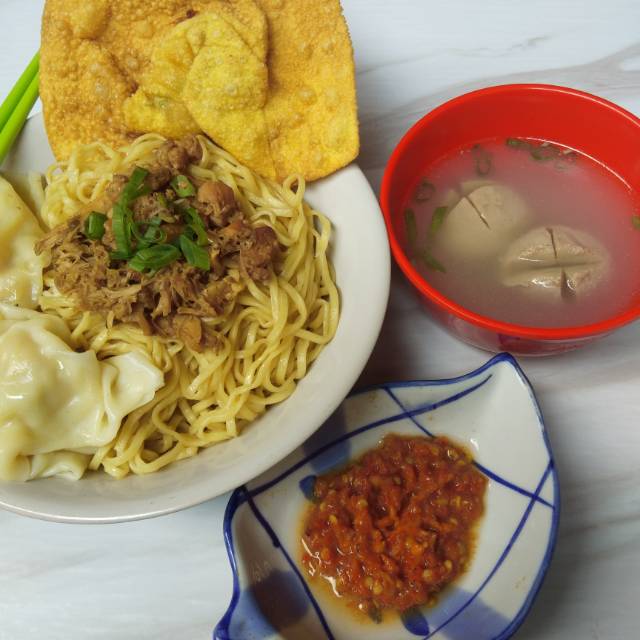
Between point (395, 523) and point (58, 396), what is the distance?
136 cm

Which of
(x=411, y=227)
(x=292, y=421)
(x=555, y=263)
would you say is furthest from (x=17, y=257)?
(x=555, y=263)

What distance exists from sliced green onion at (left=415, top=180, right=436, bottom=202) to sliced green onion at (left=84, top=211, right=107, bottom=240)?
1.45 m

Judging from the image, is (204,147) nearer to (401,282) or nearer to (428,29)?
(401,282)

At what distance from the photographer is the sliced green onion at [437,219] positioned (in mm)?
2873

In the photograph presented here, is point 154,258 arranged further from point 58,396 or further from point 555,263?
point 555,263

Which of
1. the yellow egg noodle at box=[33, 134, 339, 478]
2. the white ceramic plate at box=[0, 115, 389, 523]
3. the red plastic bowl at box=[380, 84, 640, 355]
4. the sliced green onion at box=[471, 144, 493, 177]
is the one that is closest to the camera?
the white ceramic plate at box=[0, 115, 389, 523]

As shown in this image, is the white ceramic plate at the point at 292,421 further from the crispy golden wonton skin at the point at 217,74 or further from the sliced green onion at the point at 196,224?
the sliced green onion at the point at 196,224

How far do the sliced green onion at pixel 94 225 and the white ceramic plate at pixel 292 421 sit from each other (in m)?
0.90

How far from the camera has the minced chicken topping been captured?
2264 millimetres

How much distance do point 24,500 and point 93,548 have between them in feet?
1.99

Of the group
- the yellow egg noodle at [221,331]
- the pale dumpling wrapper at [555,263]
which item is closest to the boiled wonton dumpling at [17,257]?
the yellow egg noodle at [221,331]

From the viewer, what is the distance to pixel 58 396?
7.45ft

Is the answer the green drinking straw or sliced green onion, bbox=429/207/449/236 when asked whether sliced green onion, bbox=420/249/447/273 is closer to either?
sliced green onion, bbox=429/207/449/236

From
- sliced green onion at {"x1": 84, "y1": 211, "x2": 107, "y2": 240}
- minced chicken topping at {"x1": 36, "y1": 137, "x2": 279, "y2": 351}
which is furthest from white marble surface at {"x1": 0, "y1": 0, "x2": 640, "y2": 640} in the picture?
sliced green onion at {"x1": 84, "y1": 211, "x2": 107, "y2": 240}
